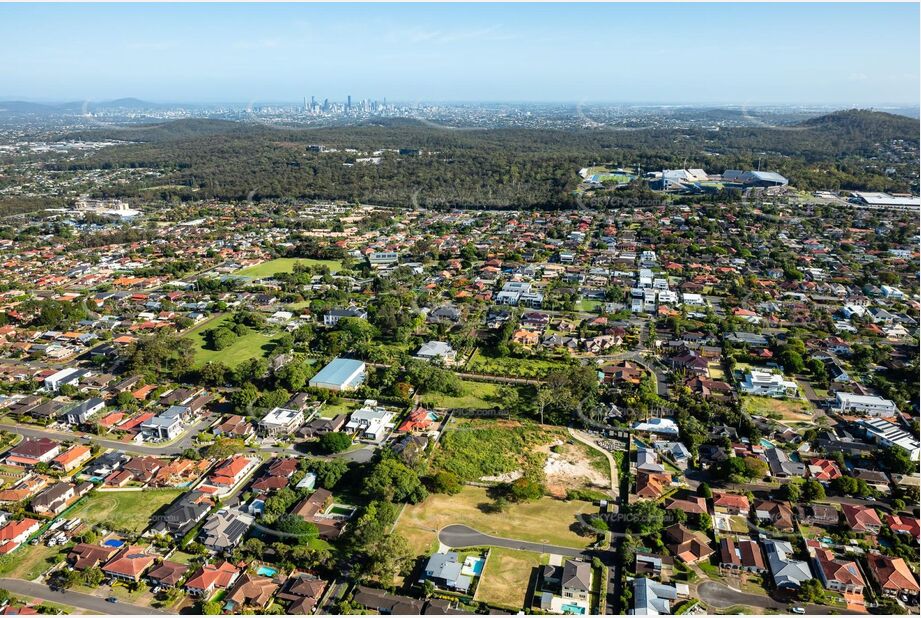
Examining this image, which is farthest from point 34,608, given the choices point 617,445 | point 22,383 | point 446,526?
point 617,445

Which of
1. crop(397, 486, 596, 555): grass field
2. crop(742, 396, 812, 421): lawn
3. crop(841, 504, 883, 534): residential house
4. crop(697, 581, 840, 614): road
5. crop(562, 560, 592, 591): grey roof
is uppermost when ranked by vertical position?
crop(742, 396, 812, 421): lawn

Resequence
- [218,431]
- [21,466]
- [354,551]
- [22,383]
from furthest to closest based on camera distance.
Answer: [22,383] → [218,431] → [21,466] → [354,551]

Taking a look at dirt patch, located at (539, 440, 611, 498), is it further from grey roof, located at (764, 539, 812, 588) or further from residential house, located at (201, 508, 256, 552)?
residential house, located at (201, 508, 256, 552)

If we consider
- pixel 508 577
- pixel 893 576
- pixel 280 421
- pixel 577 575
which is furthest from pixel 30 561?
pixel 893 576

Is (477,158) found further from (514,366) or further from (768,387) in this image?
(768,387)

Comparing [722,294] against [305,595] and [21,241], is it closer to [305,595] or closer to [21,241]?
[305,595]

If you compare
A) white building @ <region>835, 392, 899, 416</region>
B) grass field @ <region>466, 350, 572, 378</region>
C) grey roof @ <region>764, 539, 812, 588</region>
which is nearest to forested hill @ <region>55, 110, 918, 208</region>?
grass field @ <region>466, 350, 572, 378</region>
